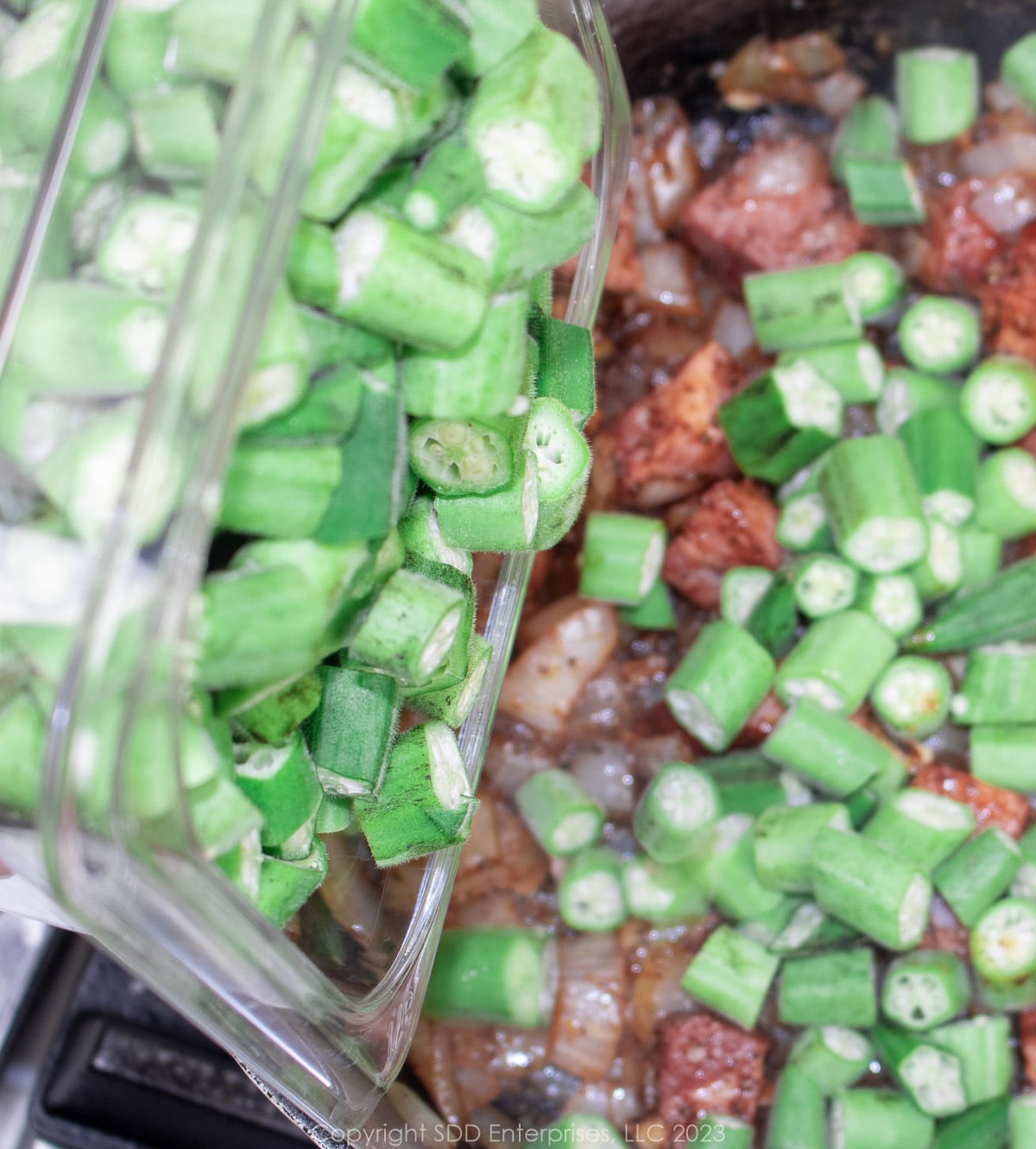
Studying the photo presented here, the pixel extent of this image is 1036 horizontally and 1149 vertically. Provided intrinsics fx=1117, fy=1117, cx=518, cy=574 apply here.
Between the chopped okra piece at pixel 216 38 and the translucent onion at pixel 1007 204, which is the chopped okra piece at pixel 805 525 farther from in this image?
the chopped okra piece at pixel 216 38

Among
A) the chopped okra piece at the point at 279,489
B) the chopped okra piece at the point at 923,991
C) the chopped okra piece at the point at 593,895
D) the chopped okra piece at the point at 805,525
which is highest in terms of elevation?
the chopped okra piece at the point at 279,489

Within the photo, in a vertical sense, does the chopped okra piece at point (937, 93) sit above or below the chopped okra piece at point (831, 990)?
above

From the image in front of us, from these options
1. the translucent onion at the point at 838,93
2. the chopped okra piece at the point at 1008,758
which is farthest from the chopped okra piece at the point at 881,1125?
the translucent onion at the point at 838,93

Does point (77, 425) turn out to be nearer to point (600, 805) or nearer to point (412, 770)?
point (412, 770)

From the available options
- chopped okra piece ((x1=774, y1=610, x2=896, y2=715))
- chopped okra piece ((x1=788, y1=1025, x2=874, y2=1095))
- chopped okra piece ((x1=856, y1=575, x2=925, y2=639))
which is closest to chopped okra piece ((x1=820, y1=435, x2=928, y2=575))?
chopped okra piece ((x1=856, y1=575, x2=925, y2=639))

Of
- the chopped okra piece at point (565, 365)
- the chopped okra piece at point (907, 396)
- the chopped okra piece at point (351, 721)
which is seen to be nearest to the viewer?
the chopped okra piece at point (351, 721)

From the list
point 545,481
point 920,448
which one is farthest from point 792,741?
point 545,481
